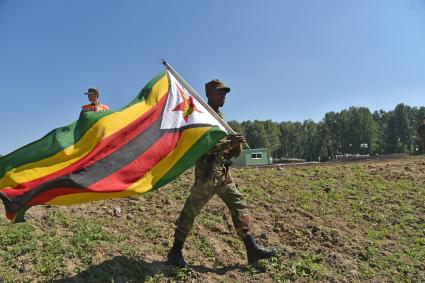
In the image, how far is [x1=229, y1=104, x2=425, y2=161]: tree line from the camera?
10681cm

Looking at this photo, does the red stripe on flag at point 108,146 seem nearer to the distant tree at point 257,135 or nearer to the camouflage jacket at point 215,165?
the camouflage jacket at point 215,165

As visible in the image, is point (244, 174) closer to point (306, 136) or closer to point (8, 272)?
point (8, 272)

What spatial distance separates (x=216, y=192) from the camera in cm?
589

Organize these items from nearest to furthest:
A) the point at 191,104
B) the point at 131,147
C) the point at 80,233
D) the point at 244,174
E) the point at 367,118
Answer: the point at 131,147
the point at 191,104
the point at 80,233
the point at 244,174
the point at 367,118

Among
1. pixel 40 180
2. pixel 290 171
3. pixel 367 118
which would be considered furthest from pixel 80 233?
pixel 367 118

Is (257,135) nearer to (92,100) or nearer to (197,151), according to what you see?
(92,100)

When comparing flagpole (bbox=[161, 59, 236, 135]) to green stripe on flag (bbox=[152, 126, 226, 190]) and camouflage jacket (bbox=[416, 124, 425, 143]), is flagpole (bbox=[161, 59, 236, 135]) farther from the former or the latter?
camouflage jacket (bbox=[416, 124, 425, 143])

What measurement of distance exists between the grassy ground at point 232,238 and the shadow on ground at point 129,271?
1cm

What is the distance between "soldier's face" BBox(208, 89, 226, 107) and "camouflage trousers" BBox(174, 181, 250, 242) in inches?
41.6

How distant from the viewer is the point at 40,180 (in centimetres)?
490

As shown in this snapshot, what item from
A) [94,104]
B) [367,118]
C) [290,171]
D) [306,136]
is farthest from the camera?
[306,136]

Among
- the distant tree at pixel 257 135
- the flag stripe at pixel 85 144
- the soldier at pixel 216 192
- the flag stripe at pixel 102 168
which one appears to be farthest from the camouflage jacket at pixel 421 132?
the distant tree at pixel 257 135

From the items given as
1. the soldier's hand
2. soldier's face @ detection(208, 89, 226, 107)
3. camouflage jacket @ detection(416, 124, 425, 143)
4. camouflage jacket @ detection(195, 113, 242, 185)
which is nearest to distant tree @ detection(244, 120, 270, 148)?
camouflage jacket @ detection(416, 124, 425, 143)

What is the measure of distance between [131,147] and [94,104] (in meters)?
3.61
